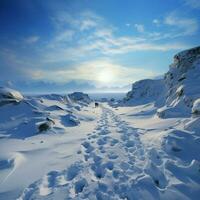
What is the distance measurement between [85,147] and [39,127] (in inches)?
200

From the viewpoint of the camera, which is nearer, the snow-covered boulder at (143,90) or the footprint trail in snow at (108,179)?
the footprint trail in snow at (108,179)

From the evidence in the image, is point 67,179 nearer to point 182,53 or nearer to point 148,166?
point 148,166

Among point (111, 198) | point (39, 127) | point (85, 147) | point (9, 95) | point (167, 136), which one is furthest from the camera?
point (9, 95)

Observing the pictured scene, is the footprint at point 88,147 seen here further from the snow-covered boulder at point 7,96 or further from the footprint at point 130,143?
the snow-covered boulder at point 7,96

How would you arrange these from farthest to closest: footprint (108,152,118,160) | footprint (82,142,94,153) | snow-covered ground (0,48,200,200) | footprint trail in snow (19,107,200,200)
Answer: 1. footprint (82,142,94,153)
2. footprint (108,152,118,160)
3. snow-covered ground (0,48,200,200)
4. footprint trail in snow (19,107,200,200)

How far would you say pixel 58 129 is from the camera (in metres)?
15.3

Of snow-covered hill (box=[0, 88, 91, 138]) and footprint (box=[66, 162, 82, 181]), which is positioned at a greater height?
snow-covered hill (box=[0, 88, 91, 138])

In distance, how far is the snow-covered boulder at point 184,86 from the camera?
18.4 m

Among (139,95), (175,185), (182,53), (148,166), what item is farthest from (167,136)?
(139,95)

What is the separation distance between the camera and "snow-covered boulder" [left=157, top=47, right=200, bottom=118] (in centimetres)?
1838

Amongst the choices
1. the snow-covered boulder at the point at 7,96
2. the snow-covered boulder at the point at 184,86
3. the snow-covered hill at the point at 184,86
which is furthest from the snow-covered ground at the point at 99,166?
the snow-covered hill at the point at 184,86

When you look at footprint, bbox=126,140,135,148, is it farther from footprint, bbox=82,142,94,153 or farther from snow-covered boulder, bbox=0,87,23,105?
snow-covered boulder, bbox=0,87,23,105

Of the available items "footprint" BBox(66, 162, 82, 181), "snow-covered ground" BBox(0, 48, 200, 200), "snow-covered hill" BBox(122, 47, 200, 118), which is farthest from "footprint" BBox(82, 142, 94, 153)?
"snow-covered hill" BBox(122, 47, 200, 118)

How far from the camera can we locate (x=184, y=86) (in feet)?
71.2
